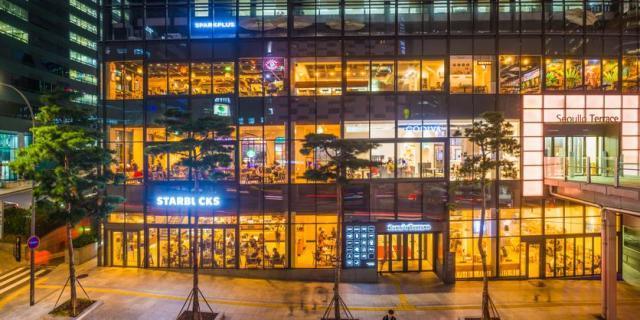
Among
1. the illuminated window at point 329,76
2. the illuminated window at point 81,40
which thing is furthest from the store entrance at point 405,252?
the illuminated window at point 81,40

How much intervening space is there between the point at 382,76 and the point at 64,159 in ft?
58.2

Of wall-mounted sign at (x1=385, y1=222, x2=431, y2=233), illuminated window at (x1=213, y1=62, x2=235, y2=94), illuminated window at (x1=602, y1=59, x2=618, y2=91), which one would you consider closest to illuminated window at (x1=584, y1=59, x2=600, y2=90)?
illuminated window at (x1=602, y1=59, x2=618, y2=91)

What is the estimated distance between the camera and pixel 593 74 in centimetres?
2216

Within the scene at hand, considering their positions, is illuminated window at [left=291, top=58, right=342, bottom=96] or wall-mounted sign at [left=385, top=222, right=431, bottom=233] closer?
wall-mounted sign at [left=385, top=222, right=431, bottom=233]

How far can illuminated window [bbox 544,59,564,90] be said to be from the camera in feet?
72.3

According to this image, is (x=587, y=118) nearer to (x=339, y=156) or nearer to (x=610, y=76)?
(x=610, y=76)

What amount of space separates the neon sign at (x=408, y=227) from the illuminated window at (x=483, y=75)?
9218 mm

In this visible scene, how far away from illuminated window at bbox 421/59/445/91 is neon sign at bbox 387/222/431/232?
28.2 ft

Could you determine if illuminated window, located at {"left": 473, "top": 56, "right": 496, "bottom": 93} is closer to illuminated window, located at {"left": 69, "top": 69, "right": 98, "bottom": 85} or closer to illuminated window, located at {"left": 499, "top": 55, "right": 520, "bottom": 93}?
illuminated window, located at {"left": 499, "top": 55, "right": 520, "bottom": 93}

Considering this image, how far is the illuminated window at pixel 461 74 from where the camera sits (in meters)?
21.7

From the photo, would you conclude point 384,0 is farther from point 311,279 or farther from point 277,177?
point 311,279

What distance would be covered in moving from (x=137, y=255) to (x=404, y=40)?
875 inches

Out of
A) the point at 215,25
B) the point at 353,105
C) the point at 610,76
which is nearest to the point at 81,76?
the point at 215,25

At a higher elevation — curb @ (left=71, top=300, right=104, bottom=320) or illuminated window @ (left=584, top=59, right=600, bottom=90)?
illuminated window @ (left=584, top=59, right=600, bottom=90)
